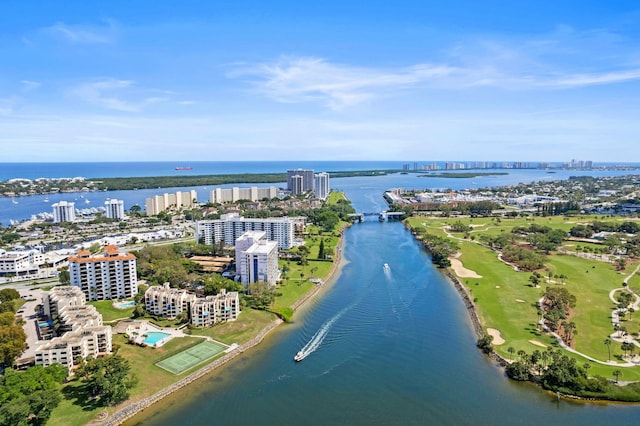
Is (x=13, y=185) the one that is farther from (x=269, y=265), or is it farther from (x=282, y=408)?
(x=282, y=408)

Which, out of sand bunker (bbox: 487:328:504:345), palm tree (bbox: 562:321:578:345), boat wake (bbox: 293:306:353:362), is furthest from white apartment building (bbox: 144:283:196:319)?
palm tree (bbox: 562:321:578:345)

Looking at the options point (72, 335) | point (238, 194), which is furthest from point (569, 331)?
point (238, 194)

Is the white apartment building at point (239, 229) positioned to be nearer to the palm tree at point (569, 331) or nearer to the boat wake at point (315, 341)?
the boat wake at point (315, 341)

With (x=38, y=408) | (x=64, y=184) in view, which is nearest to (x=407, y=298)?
(x=38, y=408)

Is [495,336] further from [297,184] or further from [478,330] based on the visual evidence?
[297,184]

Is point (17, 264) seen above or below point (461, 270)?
above

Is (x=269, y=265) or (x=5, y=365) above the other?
(x=269, y=265)

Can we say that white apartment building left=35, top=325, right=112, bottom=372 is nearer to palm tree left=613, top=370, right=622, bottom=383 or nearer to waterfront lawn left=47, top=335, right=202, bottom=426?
waterfront lawn left=47, top=335, right=202, bottom=426
